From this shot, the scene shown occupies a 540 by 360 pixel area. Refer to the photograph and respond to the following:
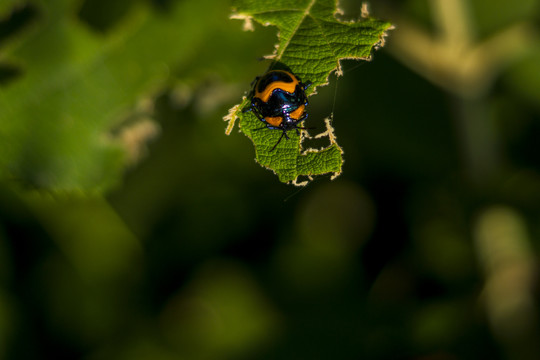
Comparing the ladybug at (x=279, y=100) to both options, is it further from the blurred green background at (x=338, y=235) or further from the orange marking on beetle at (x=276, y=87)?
the blurred green background at (x=338, y=235)

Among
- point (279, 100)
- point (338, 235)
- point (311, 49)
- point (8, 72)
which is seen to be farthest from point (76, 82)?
point (338, 235)

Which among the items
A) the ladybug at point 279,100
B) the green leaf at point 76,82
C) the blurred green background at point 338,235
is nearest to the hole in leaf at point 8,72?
the green leaf at point 76,82

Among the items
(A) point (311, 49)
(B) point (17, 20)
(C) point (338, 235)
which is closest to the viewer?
(A) point (311, 49)

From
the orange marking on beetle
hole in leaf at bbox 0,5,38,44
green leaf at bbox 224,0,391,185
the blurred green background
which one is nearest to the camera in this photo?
green leaf at bbox 224,0,391,185

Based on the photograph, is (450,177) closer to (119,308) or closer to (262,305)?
(262,305)

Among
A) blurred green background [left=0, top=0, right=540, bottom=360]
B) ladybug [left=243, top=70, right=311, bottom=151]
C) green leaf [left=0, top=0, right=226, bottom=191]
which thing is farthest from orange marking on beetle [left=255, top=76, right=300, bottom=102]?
blurred green background [left=0, top=0, right=540, bottom=360]

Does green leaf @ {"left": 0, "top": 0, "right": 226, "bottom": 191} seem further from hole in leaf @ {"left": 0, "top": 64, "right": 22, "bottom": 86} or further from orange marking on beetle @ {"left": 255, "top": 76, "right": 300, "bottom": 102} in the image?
orange marking on beetle @ {"left": 255, "top": 76, "right": 300, "bottom": 102}

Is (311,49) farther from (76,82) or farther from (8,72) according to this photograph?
(8,72)
